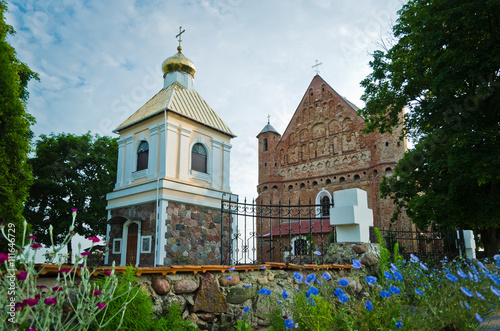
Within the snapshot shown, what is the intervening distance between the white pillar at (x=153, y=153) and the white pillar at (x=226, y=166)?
2.67 m

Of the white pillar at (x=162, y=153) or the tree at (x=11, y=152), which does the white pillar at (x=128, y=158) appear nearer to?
the white pillar at (x=162, y=153)

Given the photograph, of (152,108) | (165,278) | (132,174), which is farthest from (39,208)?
(165,278)

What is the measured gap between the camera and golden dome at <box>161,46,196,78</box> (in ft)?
46.9

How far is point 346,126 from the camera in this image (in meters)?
26.9

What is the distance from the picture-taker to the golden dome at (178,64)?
46.9ft

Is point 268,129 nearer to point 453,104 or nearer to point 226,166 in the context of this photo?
point 226,166

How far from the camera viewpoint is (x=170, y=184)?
11.1 m

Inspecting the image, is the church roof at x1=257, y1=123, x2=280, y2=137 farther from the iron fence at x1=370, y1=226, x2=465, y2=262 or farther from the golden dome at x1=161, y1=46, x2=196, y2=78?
the iron fence at x1=370, y1=226, x2=465, y2=262

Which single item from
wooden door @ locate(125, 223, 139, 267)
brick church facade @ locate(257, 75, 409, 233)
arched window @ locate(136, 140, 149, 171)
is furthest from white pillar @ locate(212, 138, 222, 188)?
brick church facade @ locate(257, 75, 409, 233)

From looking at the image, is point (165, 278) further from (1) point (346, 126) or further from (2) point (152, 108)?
(1) point (346, 126)

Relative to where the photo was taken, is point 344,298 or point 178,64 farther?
point 178,64

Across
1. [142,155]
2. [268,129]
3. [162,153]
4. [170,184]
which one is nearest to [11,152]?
[170,184]

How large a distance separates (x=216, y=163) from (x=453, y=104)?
7864 mm

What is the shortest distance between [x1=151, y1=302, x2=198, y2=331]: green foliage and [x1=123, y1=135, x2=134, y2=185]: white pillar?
32.3ft
